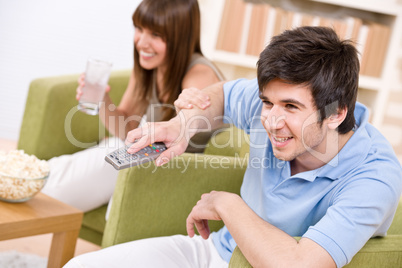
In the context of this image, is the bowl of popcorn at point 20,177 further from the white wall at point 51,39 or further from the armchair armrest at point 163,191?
the white wall at point 51,39

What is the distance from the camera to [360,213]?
1.07 m

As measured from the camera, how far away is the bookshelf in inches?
104

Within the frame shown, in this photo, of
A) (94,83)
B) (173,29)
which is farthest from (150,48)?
(94,83)

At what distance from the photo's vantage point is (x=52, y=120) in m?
2.14

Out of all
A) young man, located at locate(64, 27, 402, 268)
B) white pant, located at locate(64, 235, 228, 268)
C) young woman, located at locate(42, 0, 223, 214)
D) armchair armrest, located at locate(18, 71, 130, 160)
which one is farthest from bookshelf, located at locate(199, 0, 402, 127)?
white pant, located at locate(64, 235, 228, 268)

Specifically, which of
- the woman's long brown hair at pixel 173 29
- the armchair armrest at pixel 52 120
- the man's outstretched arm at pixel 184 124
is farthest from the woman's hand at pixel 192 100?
the armchair armrest at pixel 52 120

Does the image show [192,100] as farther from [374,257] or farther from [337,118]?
[374,257]

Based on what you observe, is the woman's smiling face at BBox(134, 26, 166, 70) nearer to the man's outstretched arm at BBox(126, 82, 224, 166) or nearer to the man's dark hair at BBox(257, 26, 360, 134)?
the man's outstretched arm at BBox(126, 82, 224, 166)

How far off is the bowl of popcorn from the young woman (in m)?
0.36

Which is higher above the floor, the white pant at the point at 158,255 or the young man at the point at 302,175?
the young man at the point at 302,175

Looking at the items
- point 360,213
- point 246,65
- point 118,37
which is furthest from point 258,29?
point 360,213

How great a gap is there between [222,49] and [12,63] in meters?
1.54

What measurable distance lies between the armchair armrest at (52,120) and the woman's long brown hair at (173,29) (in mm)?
429

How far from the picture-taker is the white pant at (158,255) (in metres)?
1.29
